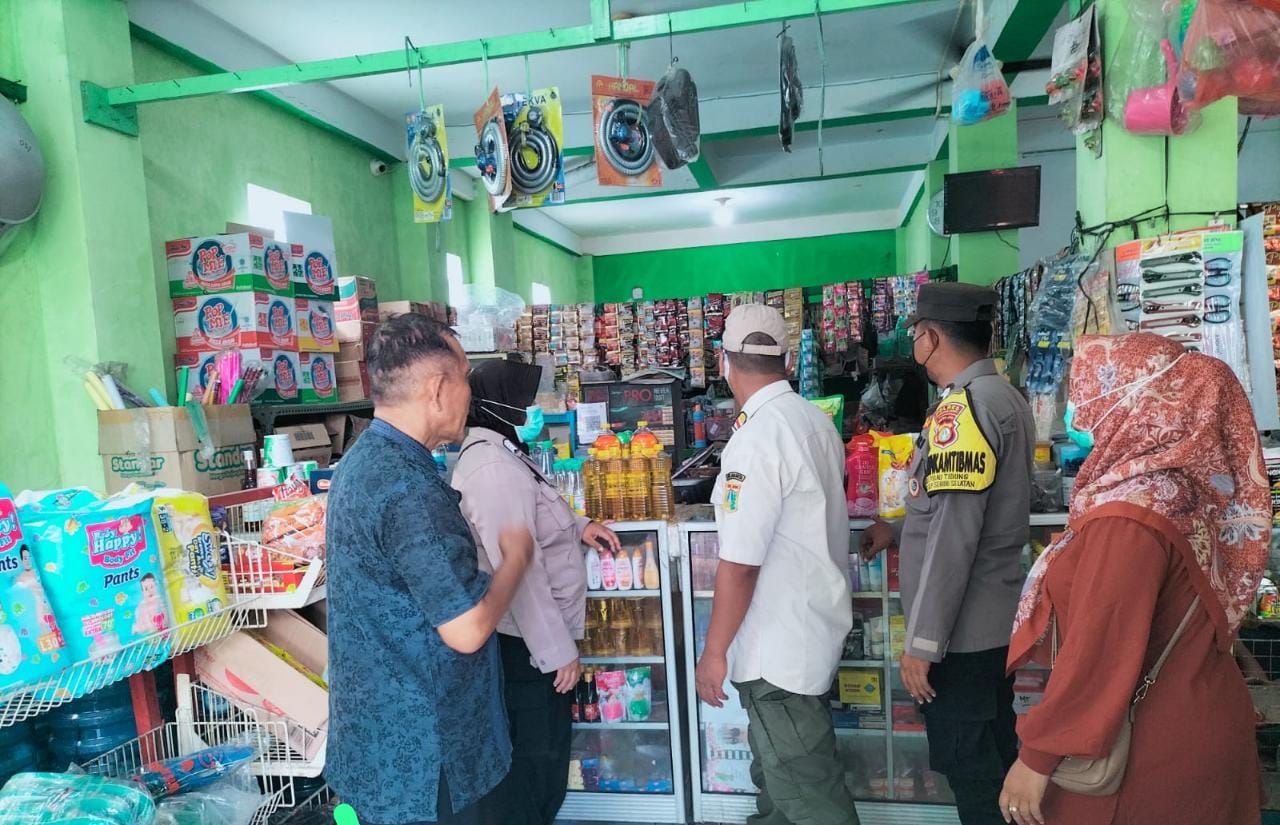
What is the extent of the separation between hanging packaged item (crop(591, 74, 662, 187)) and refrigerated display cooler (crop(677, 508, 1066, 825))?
1.54 meters

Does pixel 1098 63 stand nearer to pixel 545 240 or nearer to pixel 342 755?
pixel 342 755

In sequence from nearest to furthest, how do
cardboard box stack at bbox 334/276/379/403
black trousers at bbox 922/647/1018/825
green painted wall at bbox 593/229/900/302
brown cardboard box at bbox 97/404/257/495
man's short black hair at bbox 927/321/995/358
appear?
black trousers at bbox 922/647/1018/825 → man's short black hair at bbox 927/321/995/358 → brown cardboard box at bbox 97/404/257/495 → cardboard box stack at bbox 334/276/379/403 → green painted wall at bbox 593/229/900/302

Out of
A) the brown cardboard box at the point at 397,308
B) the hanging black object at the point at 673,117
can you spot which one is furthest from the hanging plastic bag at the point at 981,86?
the brown cardboard box at the point at 397,308

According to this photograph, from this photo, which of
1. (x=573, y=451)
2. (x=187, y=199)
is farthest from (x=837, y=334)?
(x=187, y=199)

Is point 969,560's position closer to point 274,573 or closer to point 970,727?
point 970,727

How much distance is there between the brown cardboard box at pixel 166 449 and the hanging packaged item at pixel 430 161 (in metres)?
1.41

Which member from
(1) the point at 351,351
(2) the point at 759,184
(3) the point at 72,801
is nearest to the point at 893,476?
(3) the point at 72,801

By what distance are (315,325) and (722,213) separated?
29.7 feet

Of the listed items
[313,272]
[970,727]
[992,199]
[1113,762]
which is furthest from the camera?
[992,199]

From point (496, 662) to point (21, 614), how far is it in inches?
39.4

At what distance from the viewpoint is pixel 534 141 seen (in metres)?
3.41

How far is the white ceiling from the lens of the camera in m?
5.18

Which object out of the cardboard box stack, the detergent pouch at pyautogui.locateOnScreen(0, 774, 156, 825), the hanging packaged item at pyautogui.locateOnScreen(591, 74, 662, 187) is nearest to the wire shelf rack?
the detergent pouch at pyautogui.locateOnScreen(0, 774, 156, 825)

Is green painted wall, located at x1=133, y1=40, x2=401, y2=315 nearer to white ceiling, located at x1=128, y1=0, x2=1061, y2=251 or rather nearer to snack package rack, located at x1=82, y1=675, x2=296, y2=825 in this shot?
white ceiling, located at x1=128, y1=0, x2=1061, y2=251
